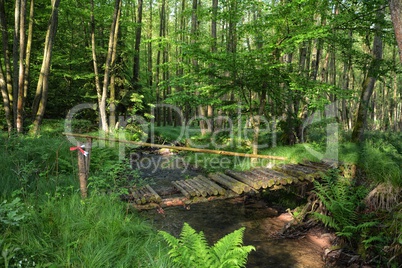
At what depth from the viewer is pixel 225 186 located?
666 cm

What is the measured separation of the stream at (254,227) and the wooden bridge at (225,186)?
454mm

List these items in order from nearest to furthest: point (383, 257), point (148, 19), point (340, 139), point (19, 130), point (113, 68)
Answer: point (383, 257) → point (19, 130) → point (340, 139) → point (113, 68) → point (148, 19)

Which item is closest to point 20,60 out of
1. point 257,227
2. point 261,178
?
point 261,178

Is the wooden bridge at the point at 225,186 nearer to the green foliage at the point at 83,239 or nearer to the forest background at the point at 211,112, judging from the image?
the forest background at the point at 211,112

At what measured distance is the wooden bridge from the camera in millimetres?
5898

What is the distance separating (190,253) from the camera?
3270mm

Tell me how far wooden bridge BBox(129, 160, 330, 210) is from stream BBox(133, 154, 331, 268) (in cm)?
45

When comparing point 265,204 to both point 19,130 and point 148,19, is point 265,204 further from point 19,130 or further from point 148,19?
point 148,19

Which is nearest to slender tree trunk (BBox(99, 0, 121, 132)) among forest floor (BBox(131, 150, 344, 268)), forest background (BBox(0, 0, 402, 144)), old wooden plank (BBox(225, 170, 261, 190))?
forest background (BBox(0, 0, 402, 144))

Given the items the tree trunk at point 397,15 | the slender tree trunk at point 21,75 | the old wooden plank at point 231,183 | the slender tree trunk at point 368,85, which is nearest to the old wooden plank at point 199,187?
the old wooden plank at point 231,183

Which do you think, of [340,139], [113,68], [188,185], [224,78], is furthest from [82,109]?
[340,139]

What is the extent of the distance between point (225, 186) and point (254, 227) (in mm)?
1330

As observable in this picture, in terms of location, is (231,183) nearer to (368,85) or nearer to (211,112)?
(368,85)

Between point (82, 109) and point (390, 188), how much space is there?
1877 cm
